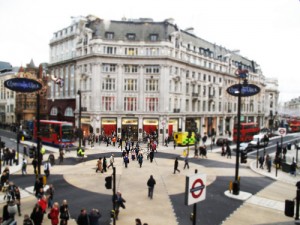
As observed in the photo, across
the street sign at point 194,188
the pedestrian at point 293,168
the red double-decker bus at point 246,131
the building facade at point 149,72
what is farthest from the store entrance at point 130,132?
the red double-decker bus at point 246,131

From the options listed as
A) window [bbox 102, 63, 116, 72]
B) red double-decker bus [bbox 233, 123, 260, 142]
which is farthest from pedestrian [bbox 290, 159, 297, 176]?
window [bbox 102, 63, 116, 72]

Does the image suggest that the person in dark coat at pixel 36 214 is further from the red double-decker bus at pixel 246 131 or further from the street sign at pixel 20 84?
the red double-decker bus at pixel 246 131

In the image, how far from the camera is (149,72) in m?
57.2

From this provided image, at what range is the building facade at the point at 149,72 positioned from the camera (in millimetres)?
50125

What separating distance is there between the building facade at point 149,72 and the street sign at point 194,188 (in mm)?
26169

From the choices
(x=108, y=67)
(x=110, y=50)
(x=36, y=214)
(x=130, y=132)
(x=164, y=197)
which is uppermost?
(x=110, y=50)

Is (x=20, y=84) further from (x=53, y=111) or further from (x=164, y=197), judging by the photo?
(x=53, y=111)

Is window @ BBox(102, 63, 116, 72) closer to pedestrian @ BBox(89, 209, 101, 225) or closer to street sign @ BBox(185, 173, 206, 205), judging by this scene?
pedestrian @ BBox(89, 209, 101, 225)

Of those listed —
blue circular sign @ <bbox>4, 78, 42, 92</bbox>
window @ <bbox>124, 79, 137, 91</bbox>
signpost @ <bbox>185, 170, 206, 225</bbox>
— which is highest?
window @ <bbox>124, 79, 137, 91</bbox>

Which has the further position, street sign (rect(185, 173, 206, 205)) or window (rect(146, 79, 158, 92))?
window (rect(146, 79, 158, 92))

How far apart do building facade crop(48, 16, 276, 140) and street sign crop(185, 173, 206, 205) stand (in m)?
26.2

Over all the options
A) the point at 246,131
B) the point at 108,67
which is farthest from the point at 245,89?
the point at 246,131

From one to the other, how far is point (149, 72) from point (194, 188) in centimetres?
4837

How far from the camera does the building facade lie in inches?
1973
